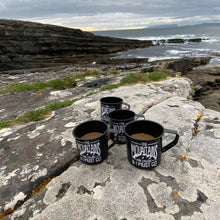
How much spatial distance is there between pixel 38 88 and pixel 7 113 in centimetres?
206

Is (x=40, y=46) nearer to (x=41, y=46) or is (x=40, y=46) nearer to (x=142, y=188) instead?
(x=41, y=46)

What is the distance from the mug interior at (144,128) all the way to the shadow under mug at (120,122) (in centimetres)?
11

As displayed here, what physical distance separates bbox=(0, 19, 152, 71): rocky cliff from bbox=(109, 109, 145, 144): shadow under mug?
2578 cm

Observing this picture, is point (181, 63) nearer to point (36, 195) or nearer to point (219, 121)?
point (219, 121)

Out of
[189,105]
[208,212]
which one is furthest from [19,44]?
A: [208,212]

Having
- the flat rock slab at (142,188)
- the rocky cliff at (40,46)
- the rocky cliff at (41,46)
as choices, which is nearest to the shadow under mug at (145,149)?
the flat rock slab at (142,188)

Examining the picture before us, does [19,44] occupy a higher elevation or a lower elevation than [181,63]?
higher

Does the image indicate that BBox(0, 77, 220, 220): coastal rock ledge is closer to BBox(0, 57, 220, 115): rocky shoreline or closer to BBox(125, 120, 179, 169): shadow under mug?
BBox(125, 120, 179, 169): shadow under mug

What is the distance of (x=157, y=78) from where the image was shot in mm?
6637

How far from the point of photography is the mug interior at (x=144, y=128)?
206cm

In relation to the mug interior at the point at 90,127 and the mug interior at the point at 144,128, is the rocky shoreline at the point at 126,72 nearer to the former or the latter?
the mug interior at the point at 90,127

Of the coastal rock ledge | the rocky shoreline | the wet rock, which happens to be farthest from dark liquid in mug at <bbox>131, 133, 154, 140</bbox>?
the rocky shoreline

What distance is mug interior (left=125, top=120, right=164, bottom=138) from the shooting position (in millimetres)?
2059

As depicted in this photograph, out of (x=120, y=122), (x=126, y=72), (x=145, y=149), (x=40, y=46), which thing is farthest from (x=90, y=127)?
(x=40, y=46)
